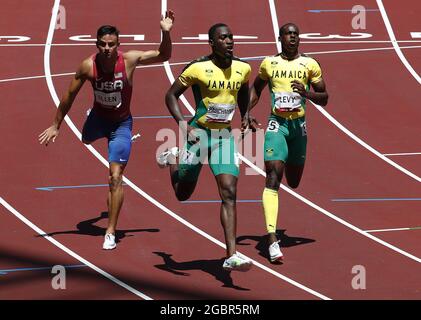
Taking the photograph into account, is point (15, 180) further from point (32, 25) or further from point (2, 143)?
point (32, 25)

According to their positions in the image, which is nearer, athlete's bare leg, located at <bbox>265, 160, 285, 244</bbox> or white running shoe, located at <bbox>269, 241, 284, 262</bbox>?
white running shoe, located at <bbox>269, 241, 284, 262</bbox>

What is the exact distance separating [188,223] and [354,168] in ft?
11.2

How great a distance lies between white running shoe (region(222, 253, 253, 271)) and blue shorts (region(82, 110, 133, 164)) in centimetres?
229

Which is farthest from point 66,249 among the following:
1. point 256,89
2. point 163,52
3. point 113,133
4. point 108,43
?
point 256,89

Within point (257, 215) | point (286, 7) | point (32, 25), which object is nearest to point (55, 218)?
point (257, 215)

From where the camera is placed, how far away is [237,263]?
12047 mm

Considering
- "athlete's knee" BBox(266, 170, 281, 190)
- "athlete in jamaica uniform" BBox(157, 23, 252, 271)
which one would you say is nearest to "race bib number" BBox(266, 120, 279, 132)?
"athlete's knee" BBox(266, 170, 281, 190)

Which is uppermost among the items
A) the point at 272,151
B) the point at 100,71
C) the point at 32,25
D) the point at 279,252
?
the point at 32,25

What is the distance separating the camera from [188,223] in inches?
578

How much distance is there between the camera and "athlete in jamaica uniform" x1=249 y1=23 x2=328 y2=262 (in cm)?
1357

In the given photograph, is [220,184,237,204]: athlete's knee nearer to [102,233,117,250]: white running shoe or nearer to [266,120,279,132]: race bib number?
[266,120,279,132]: race bib number

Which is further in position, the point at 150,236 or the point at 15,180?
the point at 15,180

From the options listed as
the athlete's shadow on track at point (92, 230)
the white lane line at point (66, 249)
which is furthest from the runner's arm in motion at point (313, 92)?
the white lane line at point (66, 249)

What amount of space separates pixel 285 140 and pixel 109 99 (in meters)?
2.13
